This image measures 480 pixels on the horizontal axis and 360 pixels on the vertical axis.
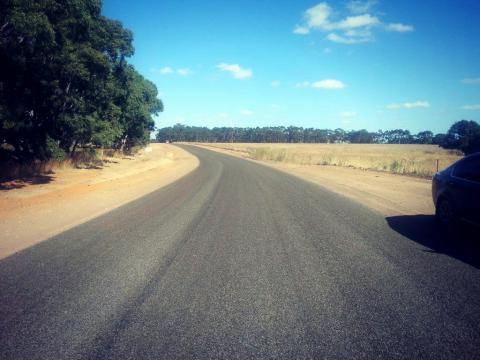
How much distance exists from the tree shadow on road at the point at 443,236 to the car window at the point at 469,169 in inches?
39.5

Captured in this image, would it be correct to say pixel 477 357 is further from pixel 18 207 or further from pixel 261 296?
pixel 18 207

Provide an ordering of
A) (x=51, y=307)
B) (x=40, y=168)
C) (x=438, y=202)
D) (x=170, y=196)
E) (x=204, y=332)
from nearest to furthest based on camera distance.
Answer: (x=204, y=332) < (x=51, y=307) < (x=438, y=202) < (x=170, y=196) < (x=40, y=168)

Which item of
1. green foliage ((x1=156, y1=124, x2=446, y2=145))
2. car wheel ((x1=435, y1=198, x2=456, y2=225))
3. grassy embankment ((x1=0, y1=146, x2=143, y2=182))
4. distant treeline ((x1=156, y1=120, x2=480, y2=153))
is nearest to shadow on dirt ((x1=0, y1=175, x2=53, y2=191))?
grassy embankment ((x1=0, y1=146, x2=143, y2=182))

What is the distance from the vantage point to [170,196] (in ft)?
37.0

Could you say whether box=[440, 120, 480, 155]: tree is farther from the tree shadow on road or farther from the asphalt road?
the asphalt road

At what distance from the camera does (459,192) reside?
6457 mm

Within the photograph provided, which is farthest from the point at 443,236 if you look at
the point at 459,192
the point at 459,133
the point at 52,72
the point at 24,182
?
the point at 459,133

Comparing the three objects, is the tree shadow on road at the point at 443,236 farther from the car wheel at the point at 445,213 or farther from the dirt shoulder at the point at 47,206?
the dirt shoulder at the point at 47,206

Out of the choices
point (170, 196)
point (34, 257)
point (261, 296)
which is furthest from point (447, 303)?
point (170, 196)

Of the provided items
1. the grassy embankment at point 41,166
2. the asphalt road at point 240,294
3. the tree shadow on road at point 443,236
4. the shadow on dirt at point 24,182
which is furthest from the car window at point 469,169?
the grassy embankment at point 41,166

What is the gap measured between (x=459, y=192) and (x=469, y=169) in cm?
54

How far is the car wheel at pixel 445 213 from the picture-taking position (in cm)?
671

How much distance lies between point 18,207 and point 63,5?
8.46 m

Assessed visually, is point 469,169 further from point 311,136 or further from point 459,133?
point 311,136
